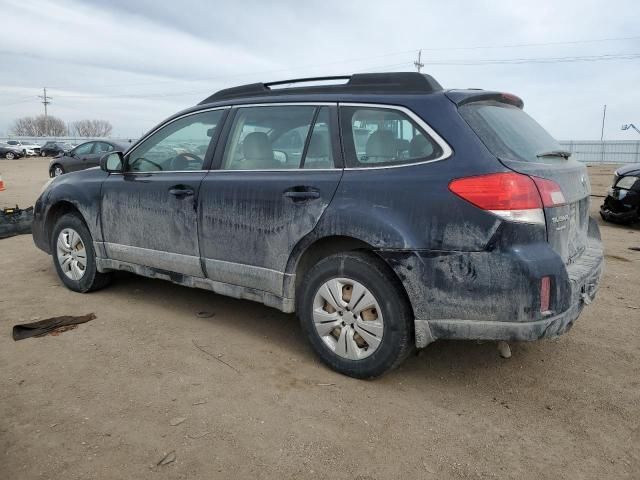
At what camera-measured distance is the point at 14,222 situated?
775cm

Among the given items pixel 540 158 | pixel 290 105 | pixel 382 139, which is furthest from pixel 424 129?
pixel 290 105

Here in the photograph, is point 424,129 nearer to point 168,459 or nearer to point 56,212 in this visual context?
point 168,459

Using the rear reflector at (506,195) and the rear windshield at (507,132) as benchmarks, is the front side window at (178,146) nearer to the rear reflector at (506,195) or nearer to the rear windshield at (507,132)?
the rear windshield at (507,132)

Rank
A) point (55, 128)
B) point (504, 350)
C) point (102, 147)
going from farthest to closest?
1. point (55, 128)
2. point (102, 147)
3. point (504, 350)

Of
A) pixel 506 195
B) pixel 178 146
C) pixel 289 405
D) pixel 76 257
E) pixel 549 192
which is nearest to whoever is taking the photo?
pixel 506 195

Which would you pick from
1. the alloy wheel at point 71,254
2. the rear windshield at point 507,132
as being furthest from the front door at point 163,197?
the rear windshield at point 507,132

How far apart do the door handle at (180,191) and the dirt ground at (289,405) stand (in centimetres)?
104

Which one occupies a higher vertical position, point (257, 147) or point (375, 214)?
point (257, 147)

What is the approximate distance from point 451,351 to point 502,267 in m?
1.20

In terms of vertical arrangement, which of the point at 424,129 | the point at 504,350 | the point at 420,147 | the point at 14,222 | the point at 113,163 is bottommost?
the point at 504,350

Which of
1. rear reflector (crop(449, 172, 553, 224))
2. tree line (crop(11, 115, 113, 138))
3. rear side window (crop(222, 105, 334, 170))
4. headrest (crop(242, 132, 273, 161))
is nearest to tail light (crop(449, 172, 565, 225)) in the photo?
rear reflector (crop(449, 172, 553, 224))

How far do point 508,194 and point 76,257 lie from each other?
156 inches

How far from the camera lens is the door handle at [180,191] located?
3895mm

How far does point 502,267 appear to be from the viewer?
8.73 ft
